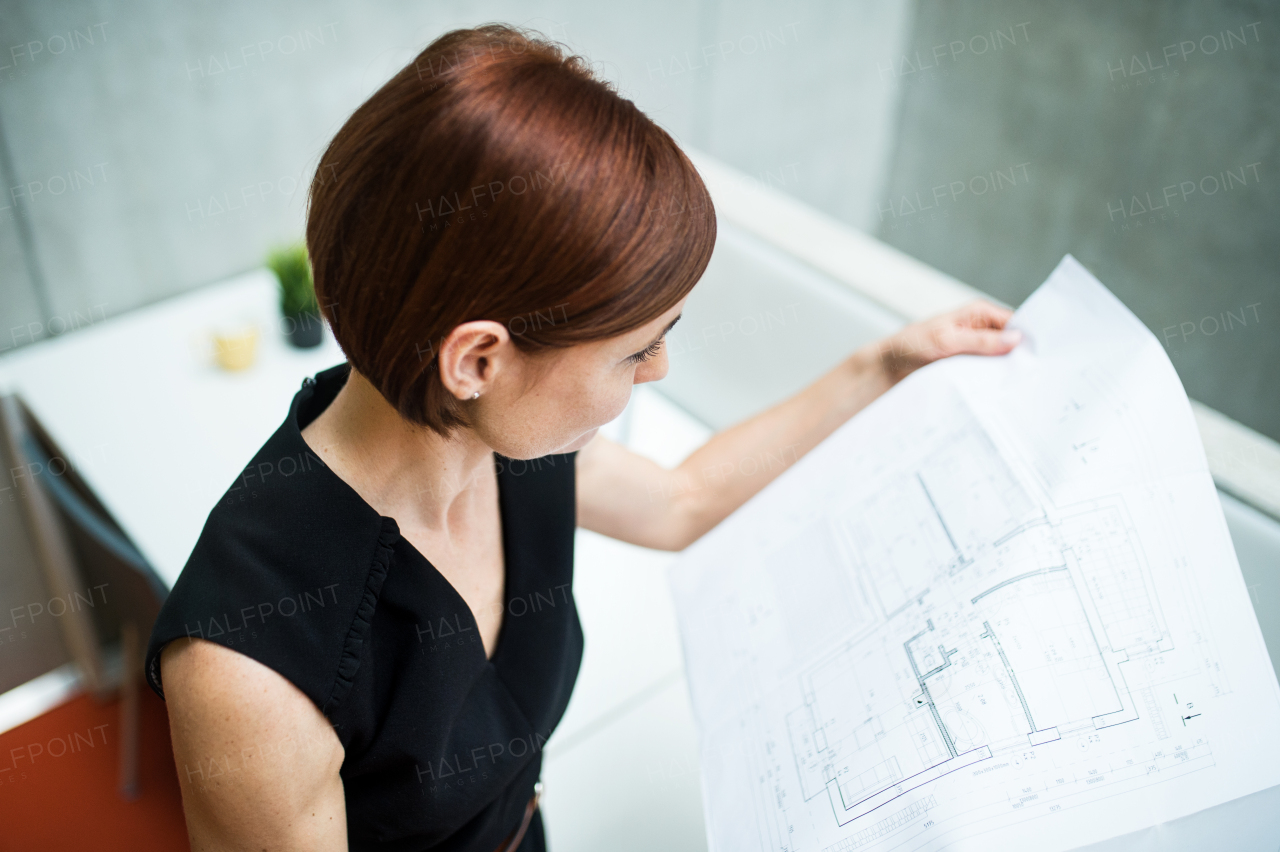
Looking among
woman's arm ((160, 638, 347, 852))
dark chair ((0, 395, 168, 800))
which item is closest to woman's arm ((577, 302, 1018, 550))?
woman's arm ((160, 638, 347, 852))

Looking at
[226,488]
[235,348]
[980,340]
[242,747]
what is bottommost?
[242,747]

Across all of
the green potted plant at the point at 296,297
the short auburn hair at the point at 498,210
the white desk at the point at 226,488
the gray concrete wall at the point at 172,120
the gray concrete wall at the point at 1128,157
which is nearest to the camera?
the short auburn hair at the point at 498,210

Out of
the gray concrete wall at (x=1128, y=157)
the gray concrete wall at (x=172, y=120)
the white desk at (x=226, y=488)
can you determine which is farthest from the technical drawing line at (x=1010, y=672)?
the gray concrete wall at (x=1128, y=157)

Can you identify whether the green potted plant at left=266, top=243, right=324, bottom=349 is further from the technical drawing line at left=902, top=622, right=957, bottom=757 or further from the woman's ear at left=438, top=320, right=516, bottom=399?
the technical drawing line at left=902, top=622, right=957, bottom=757

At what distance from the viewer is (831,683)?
0.74m

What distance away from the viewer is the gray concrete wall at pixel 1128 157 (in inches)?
92.7

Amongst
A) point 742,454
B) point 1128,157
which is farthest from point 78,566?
point 1128,157

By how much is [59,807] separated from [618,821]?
664 millimetres

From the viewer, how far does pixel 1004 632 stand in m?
0.66

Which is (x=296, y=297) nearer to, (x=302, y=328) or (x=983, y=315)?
(x=302, y=328)

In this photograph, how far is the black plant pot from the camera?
1.52m

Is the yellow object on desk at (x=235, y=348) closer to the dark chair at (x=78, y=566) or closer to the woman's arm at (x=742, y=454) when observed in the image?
the dark chair at (x=78, y=566)

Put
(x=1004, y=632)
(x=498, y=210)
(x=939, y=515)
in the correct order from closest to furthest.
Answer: (x=498, y=210), (x=1004, y=632), (x=939, y=515)

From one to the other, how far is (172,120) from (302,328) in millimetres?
410
